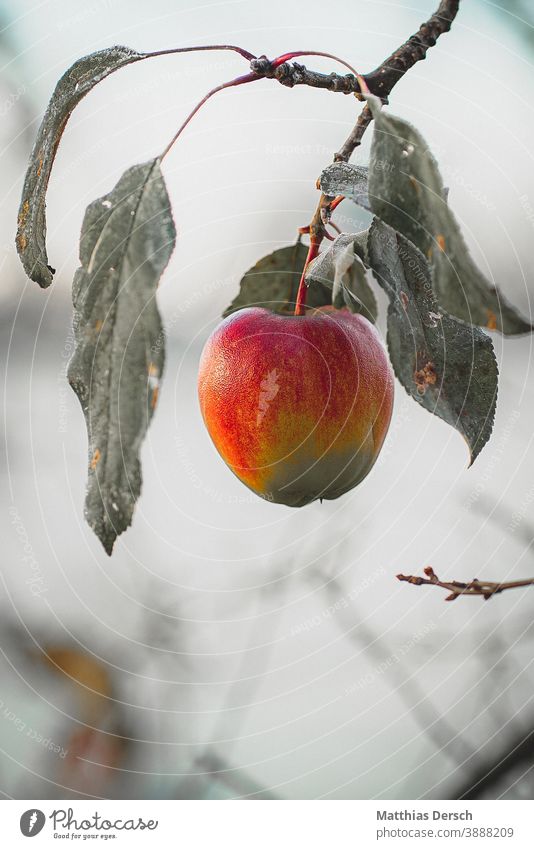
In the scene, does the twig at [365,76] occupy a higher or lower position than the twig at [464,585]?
higher

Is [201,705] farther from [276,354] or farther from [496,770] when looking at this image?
[276,354]

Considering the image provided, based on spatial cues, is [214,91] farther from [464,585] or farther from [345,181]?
[464,585]

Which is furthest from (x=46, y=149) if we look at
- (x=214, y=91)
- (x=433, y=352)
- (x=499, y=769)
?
(x=499, y=769)

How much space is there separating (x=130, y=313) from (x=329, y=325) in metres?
0.08

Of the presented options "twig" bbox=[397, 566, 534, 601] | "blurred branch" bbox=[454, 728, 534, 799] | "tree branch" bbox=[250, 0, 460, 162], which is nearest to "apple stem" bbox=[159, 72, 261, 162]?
"tree branch" bbox=[250, 0, 460, 162]

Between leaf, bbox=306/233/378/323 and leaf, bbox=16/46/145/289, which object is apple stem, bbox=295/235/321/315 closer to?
leaf, bbox=306/233/378/323

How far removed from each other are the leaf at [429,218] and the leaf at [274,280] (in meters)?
0.14

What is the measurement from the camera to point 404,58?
13.6 inches

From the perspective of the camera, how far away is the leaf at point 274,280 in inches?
15.2

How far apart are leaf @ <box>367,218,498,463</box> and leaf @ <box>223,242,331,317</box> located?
6 cm

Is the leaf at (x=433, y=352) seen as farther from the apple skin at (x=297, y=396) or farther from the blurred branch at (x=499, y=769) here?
the blurred branch at (x=499, y=769)

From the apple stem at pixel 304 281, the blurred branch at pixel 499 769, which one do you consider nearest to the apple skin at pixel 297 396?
the apple stem at pixel 304 281

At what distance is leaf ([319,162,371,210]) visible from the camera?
0.92ft

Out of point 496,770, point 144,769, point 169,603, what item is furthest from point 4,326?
point 496,770
